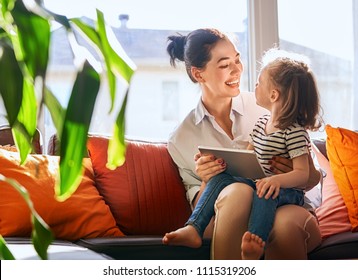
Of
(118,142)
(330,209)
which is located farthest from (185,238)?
(118,142)

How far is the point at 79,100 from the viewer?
0.59 metres

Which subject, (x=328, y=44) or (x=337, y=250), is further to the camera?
(x=328, y=44)

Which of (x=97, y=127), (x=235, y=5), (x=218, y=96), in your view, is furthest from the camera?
(x=235, y=5)

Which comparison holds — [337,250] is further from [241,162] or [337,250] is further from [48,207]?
[48,207]

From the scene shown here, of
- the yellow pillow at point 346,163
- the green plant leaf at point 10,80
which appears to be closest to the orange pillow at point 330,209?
the yellow pillow at point 346,163

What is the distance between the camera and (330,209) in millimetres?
2383

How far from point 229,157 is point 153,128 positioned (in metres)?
0.56

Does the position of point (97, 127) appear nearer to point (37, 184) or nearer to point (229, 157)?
point (37, 184)

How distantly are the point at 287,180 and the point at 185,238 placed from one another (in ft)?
1.15

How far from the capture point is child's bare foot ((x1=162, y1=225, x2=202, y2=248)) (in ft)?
6.71

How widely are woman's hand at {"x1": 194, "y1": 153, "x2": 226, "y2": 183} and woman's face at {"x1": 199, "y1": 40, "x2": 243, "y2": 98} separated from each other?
→ 296mm

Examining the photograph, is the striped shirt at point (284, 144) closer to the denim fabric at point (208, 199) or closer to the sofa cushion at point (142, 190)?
the denim fabric at point (208, 199)

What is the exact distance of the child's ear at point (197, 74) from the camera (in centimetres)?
237
